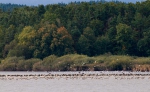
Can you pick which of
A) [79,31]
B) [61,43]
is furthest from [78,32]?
[61,43]

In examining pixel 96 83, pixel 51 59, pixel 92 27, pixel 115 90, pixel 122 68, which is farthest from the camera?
pixel 92 27

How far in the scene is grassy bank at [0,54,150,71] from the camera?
3839 inches

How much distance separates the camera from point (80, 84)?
70.8m

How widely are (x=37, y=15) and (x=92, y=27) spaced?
1058cm

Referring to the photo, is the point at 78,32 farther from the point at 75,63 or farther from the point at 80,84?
the point at 80,84

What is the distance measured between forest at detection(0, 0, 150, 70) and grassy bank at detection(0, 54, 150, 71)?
1518 millimetres

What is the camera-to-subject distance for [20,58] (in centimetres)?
10800

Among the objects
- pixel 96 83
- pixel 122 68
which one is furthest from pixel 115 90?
pixel 122 68

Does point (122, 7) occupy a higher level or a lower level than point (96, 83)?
higher

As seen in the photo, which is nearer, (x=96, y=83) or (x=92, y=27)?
(x=96, y=83)

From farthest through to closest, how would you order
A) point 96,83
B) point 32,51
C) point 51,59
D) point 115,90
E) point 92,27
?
1. point 92,27
2. point 32,51
3. point 51,59
4. point 96,83
5. point 115,90

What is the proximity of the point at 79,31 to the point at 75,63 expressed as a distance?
18758mm

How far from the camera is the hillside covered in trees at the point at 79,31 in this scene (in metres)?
113

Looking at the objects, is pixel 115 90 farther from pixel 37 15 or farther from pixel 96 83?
pixel 37 15
